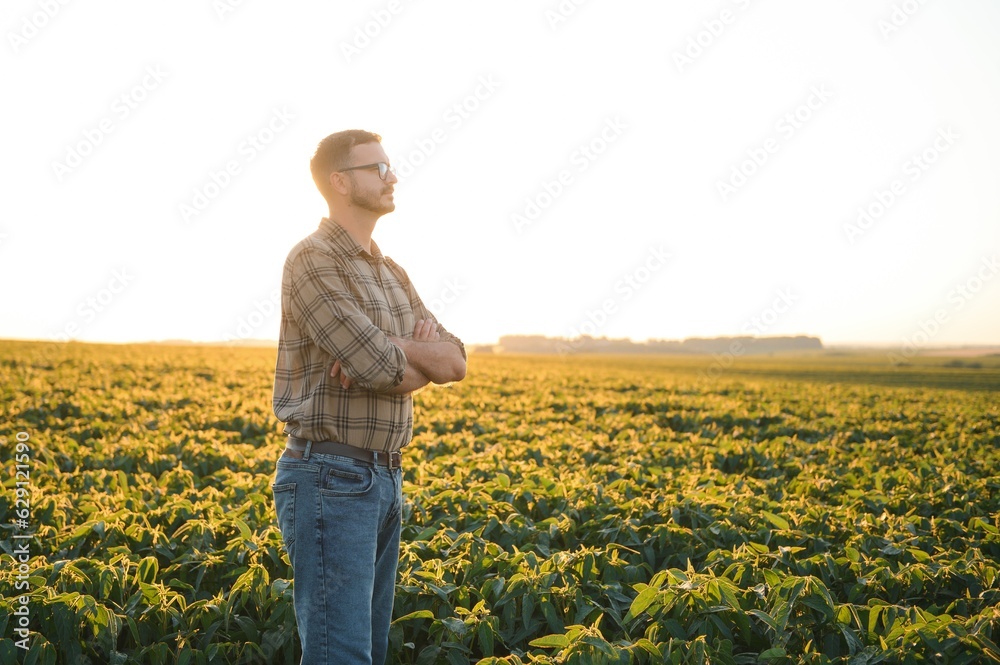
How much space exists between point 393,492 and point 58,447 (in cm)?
705

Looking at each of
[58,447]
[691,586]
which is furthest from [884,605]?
[58,447]

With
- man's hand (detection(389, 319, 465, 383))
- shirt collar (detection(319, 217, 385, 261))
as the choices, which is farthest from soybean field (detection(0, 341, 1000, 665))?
shirt collar (detection(319, 217, 385, 261))

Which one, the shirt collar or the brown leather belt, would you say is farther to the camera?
the shirt collar

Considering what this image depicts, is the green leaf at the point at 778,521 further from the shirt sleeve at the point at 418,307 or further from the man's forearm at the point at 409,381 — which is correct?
the man's forearm at the point at 409,381

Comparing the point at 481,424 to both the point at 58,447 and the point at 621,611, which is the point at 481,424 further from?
the point at 621,611

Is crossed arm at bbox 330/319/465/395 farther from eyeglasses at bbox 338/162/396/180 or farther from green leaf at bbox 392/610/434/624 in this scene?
green leaf at bbox 392/610/434/624

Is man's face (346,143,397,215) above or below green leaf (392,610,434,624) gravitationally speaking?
above

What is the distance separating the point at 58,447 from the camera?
8.01 metres

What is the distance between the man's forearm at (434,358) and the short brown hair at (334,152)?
82cm

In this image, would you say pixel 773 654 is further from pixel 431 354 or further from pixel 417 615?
pixel 431 354

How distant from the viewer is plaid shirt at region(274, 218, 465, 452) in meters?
2.74

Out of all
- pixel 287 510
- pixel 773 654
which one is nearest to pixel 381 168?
pixel 287 510

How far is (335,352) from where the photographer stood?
2.72 m

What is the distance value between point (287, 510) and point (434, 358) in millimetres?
916
